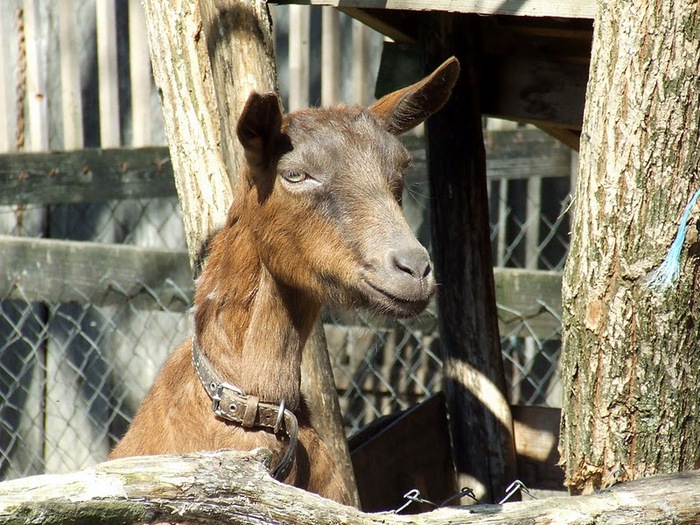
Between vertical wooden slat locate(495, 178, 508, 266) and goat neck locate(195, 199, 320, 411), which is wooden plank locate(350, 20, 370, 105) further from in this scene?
goat neck locate(195, 199, 320, 411)

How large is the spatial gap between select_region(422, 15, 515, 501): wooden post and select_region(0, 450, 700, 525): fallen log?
2052 mm

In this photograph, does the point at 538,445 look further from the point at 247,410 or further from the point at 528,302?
the point at 247,410

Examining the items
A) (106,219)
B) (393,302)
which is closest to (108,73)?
(106,219)

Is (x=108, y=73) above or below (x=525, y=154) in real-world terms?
above

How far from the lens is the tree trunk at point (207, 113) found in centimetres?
397

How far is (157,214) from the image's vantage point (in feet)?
24.2

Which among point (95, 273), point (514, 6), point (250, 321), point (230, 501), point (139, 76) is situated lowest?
point (95, 273)

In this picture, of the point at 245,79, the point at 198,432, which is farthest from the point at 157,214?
the point at 198,432

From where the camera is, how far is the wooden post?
4.85 meters

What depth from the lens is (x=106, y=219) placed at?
7.48m

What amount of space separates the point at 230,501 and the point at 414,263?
103 centimetres

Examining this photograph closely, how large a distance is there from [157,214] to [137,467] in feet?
17.1

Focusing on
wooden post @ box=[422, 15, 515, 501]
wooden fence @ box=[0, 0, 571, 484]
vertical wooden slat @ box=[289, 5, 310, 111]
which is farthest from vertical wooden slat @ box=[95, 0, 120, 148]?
wooden post @ box=[422, 15, 515, 501]

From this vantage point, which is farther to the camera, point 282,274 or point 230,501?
point 282,274
